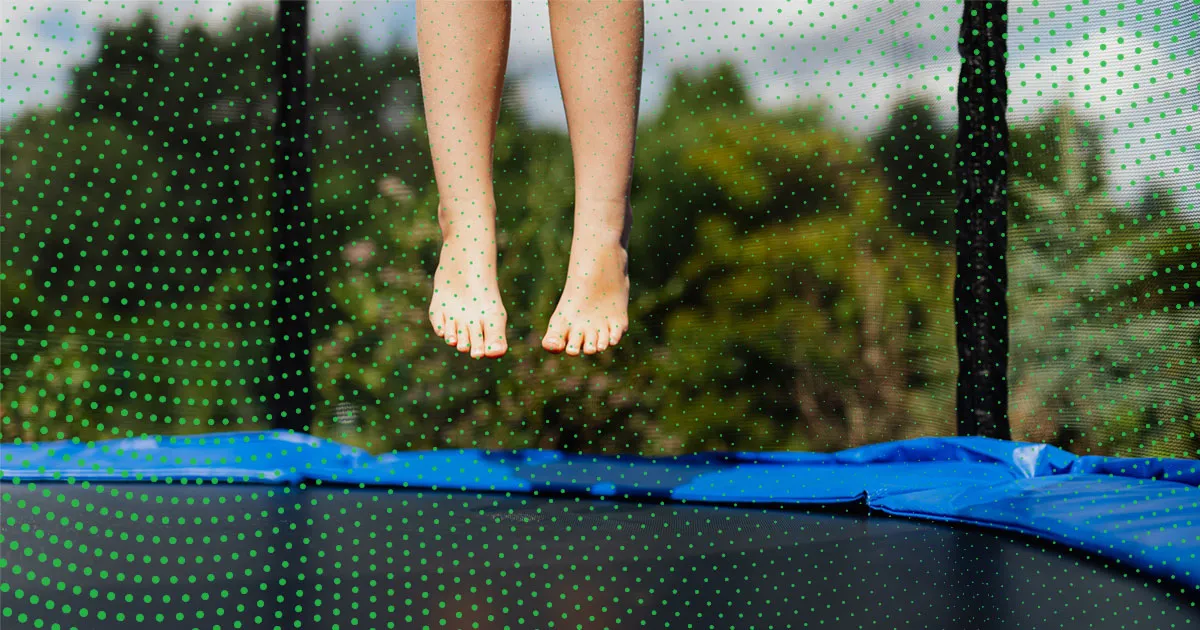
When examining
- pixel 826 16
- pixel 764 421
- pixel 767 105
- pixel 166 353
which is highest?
pixel 826 16

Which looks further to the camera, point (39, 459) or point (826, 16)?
point (39, 459)

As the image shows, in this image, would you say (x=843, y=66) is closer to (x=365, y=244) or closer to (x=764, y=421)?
(x=764, y=421)

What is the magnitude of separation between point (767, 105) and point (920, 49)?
0.27 metres

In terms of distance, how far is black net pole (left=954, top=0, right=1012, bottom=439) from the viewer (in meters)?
1.59

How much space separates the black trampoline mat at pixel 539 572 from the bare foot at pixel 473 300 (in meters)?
0.26

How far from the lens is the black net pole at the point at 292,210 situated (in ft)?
6.25

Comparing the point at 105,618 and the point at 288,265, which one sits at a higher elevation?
the point at 288,265

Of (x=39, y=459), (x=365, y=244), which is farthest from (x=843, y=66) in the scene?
(x=39, y=459)

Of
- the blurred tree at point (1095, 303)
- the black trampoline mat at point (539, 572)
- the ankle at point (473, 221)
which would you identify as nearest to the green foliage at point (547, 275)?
the blurred tree at point (1095, 303)

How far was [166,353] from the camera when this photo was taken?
5.82 feet

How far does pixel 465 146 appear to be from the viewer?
1.21 metres

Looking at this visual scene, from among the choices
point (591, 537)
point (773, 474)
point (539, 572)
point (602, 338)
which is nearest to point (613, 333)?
point (602, 338)

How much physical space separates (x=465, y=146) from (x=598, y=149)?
6.8 inches

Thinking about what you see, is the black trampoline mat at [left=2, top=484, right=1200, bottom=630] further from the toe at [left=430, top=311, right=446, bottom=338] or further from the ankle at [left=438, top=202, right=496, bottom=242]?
the ankle at [left=438, top=202, right=496, bottom=242]
